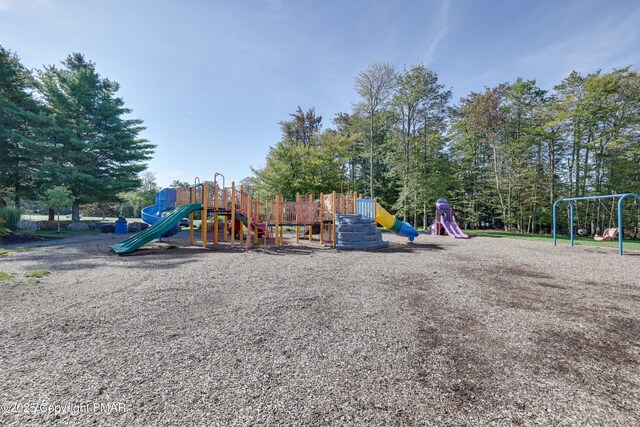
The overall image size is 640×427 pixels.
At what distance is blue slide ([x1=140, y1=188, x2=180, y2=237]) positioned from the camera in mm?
12797

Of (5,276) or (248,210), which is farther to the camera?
(248,210)

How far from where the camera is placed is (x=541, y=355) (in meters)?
→ 2.80

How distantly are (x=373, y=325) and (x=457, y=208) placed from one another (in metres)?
28.1

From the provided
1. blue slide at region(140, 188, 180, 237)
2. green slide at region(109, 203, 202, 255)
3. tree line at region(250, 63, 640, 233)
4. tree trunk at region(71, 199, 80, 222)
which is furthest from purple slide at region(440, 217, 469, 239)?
tree trunk at region(71, 199, 80, 222)

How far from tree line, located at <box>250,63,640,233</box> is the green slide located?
35.7 feet

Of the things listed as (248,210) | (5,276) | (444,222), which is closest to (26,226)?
(5,276)

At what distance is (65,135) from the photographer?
1945 centimetres

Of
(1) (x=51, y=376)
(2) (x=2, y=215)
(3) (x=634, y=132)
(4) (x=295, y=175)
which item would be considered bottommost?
(1) (x=51, y=376)

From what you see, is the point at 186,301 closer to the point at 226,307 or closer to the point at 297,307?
the point at 226,307

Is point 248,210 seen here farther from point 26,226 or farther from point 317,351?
point 26,226

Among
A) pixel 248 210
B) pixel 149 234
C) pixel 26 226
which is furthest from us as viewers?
pixel 26 226

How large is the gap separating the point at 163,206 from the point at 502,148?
25.9 m

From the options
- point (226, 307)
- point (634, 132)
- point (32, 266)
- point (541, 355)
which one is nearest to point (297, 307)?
point (226, 307)

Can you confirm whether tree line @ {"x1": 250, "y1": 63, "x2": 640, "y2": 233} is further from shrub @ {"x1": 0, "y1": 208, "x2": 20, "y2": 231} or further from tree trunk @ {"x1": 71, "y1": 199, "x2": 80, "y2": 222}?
shrub @ {"x1": 0, "y1": 208, "x2": 20, "y2": 231}
